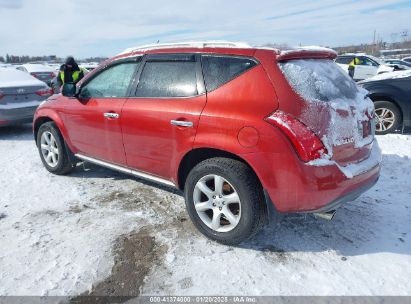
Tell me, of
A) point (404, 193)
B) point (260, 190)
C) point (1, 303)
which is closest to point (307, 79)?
point (260, 190)

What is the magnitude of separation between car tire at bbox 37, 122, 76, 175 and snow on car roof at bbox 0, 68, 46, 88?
9.60 feet

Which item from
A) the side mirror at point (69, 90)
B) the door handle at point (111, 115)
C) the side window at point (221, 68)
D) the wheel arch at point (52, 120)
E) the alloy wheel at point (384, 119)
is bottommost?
the alloy wheel at point (384, 119)

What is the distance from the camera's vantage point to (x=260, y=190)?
2.87m

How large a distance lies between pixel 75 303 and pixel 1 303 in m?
0.52

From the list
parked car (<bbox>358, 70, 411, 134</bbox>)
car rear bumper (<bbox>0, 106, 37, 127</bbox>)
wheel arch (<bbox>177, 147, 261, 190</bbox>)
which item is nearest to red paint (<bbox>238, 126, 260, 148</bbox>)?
wheel arch (<bbox>177, 147, 261, 190</bbox>)

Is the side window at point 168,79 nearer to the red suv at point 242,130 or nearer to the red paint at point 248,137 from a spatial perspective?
the red suv at point 242,130

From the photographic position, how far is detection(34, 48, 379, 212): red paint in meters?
2.61

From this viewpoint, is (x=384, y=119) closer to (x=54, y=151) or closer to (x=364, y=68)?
(x=54, y=151)

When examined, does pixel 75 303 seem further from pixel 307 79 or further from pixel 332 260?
pixel 307 79

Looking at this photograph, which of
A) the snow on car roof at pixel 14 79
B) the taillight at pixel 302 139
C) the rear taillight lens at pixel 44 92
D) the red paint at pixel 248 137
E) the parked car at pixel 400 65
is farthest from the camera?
the parked car at pixel 400 65

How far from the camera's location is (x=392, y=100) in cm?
647

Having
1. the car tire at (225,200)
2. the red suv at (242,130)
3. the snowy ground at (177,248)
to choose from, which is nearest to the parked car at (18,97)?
the snowy ground at (177,248)

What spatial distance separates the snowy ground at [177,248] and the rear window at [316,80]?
3.45ft

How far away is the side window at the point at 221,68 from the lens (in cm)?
294
